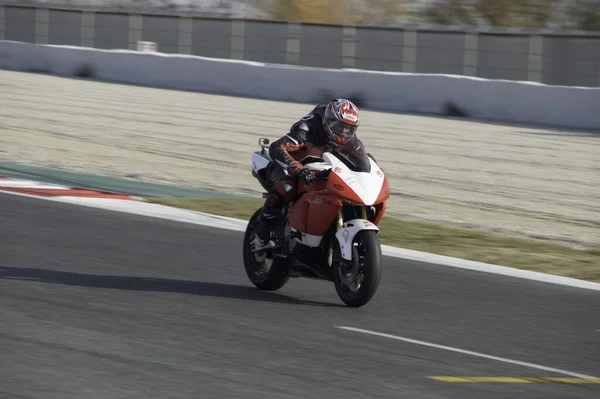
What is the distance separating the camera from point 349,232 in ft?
28.5

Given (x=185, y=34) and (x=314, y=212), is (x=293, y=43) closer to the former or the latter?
(x=185, y=34)

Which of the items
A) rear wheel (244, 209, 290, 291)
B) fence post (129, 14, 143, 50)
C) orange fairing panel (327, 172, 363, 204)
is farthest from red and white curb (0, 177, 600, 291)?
fence post (129, 14, 143, 50)

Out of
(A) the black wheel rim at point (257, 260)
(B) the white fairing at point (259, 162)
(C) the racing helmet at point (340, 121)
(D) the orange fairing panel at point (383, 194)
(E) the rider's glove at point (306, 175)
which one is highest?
(C) the racing helmet at point (340, 121)

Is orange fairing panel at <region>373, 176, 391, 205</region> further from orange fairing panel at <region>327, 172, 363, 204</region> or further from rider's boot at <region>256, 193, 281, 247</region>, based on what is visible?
rider's boot at <region>256, 193, 281, 247</region>

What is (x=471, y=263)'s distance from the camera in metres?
12.0

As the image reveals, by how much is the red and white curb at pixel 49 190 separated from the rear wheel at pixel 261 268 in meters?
5.33

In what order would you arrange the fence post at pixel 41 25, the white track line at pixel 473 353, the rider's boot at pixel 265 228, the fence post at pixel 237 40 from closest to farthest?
the white track line at pixel 473 353
the rider's boot at pixel 265 228
the fence post at pixel 237 40
the fence post at pixel 41 25

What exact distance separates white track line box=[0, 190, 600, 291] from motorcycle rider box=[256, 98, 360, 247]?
2839 millimetres

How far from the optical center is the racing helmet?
29.6 feet

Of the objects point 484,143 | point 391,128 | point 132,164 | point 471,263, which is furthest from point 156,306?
point 391,128

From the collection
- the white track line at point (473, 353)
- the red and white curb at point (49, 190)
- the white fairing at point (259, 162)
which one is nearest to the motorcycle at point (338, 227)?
the white fairing at point (259, 162)

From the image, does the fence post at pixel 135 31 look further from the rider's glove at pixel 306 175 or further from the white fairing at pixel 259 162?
the rider's glove at pixel 306 175

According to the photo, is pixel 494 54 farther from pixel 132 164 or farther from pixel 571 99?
pixel 132 164

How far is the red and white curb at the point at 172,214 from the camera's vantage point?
455 inches
